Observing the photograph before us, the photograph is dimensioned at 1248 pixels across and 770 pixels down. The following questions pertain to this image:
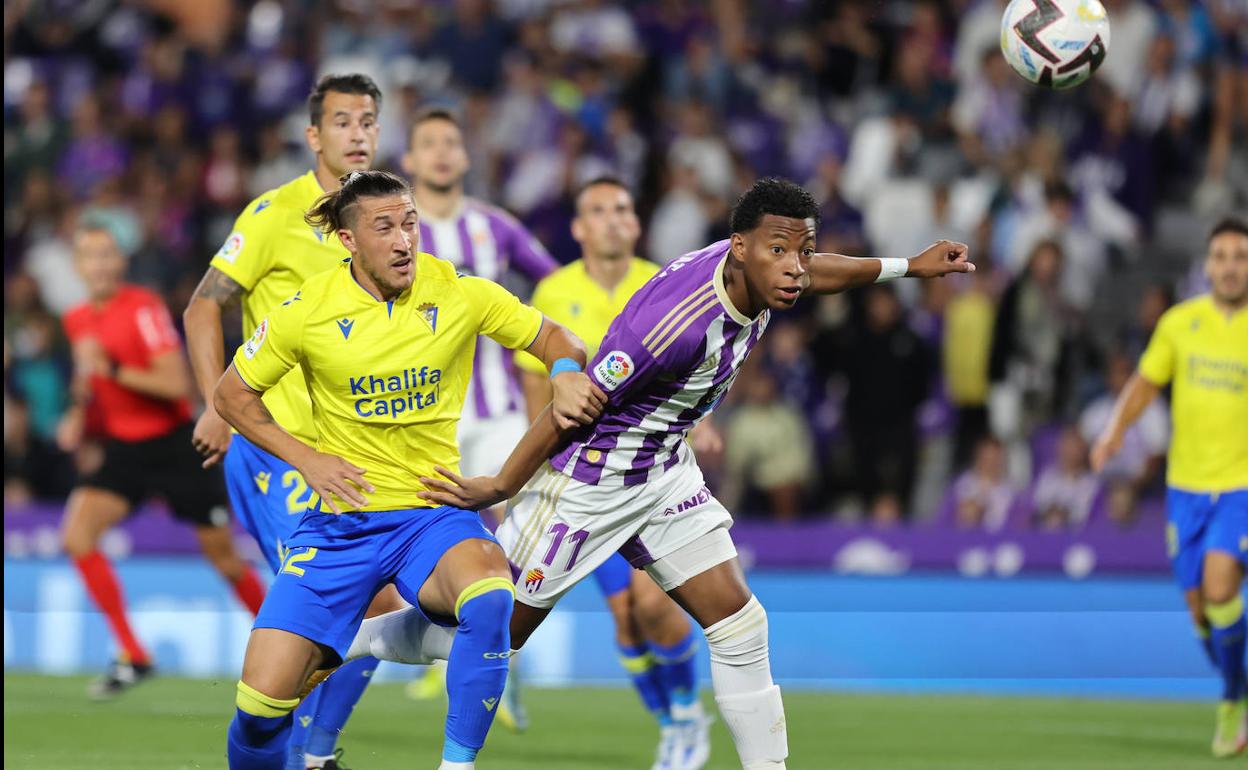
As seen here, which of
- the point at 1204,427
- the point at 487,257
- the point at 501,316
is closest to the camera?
the point at 501,316

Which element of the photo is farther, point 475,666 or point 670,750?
point 670,750

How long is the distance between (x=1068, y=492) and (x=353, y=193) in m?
8.43

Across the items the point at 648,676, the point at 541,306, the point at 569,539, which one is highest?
the point at 541,306

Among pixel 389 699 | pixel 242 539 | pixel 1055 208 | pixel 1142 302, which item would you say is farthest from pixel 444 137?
pixel 1142 302

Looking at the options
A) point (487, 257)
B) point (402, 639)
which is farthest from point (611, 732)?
point (402, 639)

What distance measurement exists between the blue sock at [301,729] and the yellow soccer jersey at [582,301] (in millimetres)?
2331

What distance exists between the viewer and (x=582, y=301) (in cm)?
877

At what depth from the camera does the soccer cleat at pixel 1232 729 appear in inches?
350

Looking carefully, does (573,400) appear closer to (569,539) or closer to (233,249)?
(569,539)

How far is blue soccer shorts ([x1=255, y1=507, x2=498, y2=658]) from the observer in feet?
19.2

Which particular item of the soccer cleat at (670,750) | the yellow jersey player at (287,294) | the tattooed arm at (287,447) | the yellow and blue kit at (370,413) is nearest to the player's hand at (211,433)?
the yellow jersey player at (287,294)

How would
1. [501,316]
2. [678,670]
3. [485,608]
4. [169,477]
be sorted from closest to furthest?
[485,608] → [501,316] → [678,670] → [169,477]

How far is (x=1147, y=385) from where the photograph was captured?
973 cm

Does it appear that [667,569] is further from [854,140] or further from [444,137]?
[854,140]
